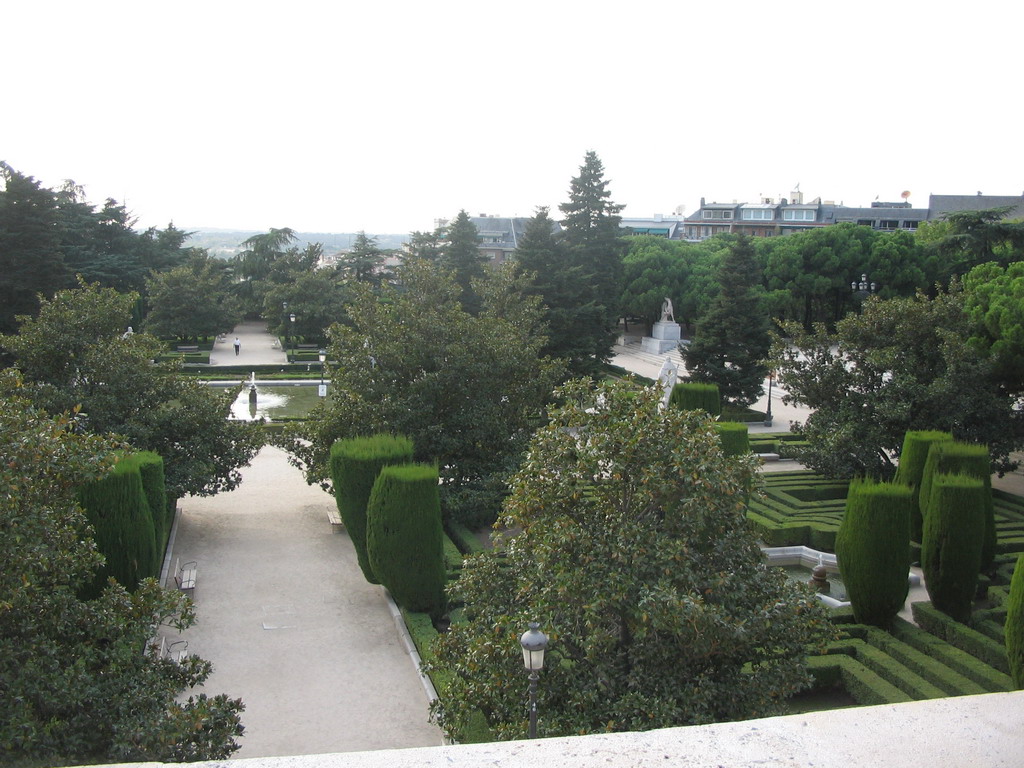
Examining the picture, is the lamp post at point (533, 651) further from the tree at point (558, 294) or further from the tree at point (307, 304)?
the tree at point (307, 304)

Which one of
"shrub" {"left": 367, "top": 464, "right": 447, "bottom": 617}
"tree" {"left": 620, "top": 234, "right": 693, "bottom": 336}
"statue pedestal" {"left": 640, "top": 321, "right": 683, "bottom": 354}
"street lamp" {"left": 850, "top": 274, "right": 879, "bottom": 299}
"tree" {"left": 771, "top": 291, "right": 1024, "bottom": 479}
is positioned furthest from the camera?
"tree" {"left": 620, "top": 234, "right": 693, "bottom": 336}

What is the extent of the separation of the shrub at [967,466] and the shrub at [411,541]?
8971 mm

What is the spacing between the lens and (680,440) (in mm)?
9102

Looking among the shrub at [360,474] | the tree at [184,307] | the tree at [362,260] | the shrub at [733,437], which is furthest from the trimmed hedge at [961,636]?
the tree at [362,260]

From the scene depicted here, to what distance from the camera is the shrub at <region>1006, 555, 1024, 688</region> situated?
32.6 feet

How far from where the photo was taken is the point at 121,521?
1318 centimetres

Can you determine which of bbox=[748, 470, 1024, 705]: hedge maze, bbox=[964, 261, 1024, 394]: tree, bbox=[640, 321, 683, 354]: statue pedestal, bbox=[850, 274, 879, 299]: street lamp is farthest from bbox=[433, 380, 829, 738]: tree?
bbox=[850, 274, 879, 299]: street lamp

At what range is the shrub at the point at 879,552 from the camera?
1372 cm

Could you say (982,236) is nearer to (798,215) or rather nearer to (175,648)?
(175,648)

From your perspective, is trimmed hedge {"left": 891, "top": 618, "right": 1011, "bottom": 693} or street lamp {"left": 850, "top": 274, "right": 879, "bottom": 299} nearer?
trimmed hedge {"left": 891, "top": 618, "right": 1011, "bottom": 693}

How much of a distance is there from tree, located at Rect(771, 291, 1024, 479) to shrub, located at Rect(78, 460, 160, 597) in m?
15.7

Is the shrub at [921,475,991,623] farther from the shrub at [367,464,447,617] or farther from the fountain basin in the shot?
the shrub at [367,464,447,617]

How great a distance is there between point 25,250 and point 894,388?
35969mm

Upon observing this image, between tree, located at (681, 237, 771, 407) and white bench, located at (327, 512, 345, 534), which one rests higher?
tree, located at (681, 237, 771, 407)
